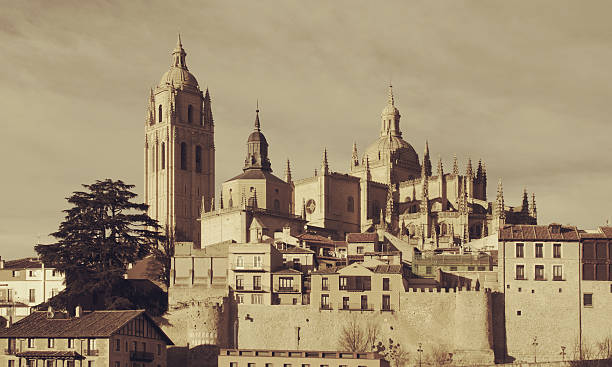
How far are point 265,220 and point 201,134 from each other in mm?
33601

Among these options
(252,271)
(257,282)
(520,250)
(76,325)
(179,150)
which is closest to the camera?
(76,325)

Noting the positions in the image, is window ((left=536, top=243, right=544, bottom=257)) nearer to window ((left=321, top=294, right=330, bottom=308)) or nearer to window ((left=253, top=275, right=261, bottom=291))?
window ((left=321, top=294, right=330, bottom=308))

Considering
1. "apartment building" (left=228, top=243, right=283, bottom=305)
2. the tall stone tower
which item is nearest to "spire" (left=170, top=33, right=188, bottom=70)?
the tall stone tower

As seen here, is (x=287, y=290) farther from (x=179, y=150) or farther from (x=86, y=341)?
(x=179, y=150)

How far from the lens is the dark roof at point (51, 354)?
7238cm

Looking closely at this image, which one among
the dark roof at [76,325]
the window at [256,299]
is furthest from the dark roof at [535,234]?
the dark roof at [76,325]

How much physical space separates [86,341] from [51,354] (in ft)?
8.07

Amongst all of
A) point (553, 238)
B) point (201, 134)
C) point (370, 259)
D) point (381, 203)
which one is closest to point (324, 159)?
point (381, 203)

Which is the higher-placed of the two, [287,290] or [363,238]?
[363,238]

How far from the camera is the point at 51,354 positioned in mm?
73062

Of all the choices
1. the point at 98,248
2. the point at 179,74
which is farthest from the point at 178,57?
the point at 98,248

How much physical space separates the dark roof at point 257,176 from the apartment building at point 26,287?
74.4 feet

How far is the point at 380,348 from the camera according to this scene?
254 feet

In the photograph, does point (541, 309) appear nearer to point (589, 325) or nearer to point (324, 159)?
point (589, 325)
